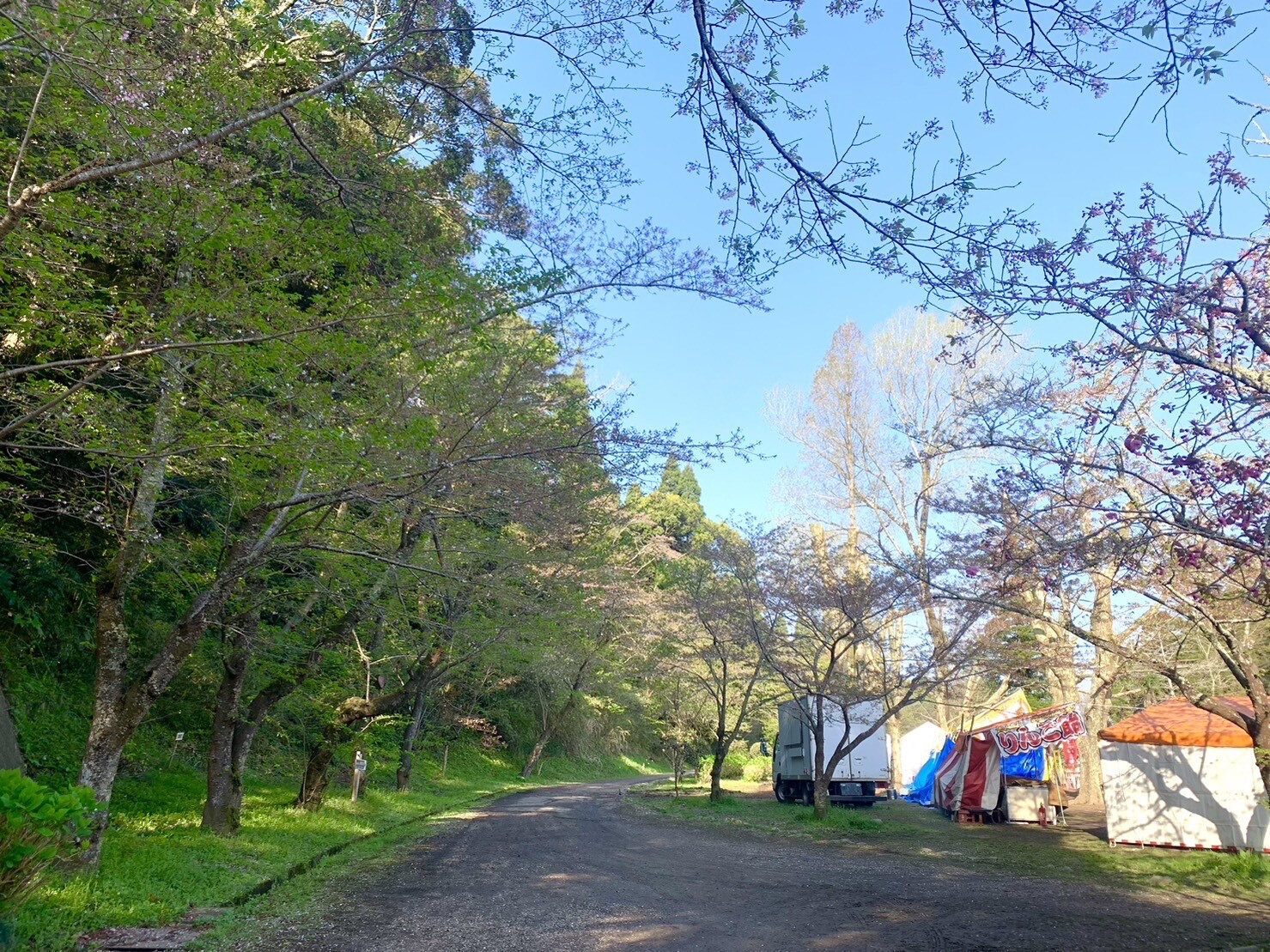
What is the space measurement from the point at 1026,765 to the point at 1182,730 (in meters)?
4.83

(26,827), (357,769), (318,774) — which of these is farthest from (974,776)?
(26,827)

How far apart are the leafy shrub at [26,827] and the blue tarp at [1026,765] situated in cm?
1743

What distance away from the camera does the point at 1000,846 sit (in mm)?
13297

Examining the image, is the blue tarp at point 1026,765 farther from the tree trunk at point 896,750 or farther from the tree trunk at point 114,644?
the tree trunk at point 114,644

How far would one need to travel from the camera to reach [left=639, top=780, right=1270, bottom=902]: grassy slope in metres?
9.89

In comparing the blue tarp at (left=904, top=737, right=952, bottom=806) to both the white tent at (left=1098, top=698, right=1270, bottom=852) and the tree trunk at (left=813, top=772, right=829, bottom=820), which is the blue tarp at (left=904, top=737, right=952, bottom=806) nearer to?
the tree trunk at (left=813, top=772, right=829, bottom=820)

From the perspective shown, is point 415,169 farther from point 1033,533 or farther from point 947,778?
point 947,778

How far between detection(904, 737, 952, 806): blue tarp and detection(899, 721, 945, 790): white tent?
4.76 metres

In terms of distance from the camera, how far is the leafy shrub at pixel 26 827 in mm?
4625

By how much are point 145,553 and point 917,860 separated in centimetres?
1050

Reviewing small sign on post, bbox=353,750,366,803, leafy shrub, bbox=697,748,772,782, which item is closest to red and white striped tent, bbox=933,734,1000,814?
small sign on post, bbox=353,750,366,803

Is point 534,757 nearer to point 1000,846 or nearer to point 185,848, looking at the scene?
point 1000,846

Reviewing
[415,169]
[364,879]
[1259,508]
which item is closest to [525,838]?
[364,879]

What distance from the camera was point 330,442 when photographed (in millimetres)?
6328
